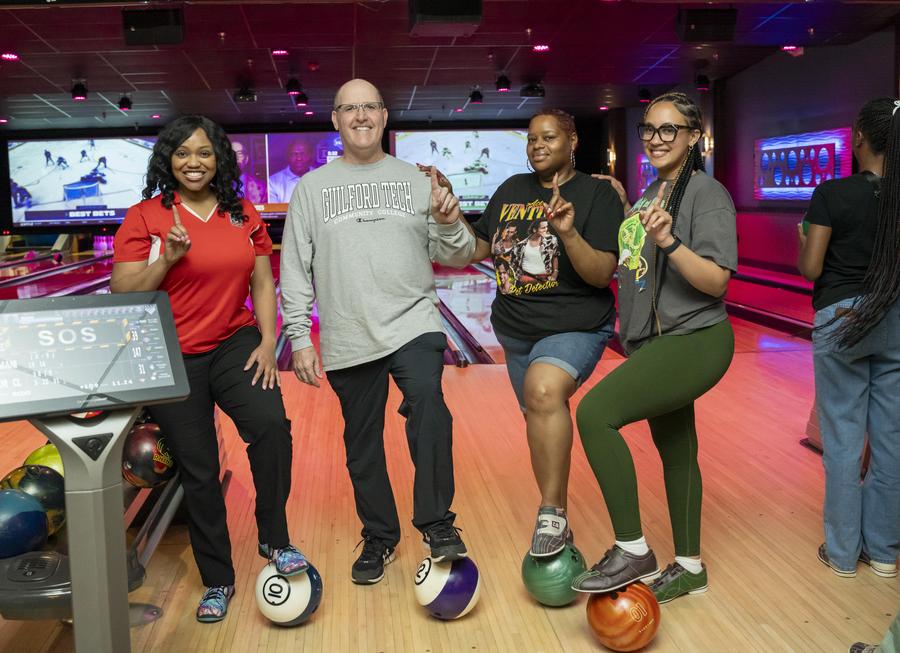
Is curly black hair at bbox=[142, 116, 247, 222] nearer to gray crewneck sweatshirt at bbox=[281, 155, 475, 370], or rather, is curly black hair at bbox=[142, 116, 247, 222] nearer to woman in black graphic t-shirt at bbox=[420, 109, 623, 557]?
gray crewneck sweatshirt at bbox=[281, 155, 475, 370]

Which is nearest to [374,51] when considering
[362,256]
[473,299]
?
[473,299]

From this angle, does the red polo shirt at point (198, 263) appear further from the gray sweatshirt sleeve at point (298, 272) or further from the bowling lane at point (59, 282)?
the bowling lane at point (59, 282)

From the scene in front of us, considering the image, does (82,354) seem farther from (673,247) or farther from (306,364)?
(673,247)

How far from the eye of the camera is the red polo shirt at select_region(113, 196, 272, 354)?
2436mm

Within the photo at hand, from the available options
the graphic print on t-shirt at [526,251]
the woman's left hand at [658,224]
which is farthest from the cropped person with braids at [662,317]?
the graphic print on t-shirt at [526,251]

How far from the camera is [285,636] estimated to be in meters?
2.37

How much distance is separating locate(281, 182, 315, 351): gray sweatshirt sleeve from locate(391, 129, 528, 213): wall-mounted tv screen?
14676 millimetres

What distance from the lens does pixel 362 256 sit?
257 cm

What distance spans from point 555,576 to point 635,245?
0.90m

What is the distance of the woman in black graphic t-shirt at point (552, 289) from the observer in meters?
2.46

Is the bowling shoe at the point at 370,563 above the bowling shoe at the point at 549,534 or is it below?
below

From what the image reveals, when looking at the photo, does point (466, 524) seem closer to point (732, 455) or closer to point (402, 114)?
point (732, 455)

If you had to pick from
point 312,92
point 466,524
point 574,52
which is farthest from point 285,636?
point 312,92

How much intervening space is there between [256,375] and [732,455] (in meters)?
2.22
